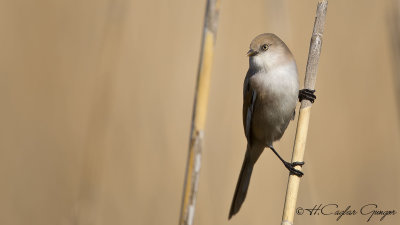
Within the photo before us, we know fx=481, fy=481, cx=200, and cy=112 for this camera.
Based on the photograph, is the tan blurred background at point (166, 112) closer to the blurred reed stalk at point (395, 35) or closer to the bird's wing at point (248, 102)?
the bird's wing at point (248, 102)

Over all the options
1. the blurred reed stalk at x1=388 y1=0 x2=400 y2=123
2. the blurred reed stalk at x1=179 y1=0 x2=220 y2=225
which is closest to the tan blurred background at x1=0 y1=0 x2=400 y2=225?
the blurred reed stalk at x1=388 y1=0 x2=400 y2=123

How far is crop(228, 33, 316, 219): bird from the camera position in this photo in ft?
9.28

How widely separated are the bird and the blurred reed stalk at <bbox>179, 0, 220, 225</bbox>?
3.23 feet

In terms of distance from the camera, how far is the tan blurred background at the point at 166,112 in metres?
3.48

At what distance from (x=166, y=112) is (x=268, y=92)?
3.67ft

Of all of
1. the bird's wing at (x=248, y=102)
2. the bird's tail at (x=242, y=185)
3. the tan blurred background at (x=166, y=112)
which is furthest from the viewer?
the tan blurred background at (x=166, y=112)

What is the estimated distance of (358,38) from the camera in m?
3.87

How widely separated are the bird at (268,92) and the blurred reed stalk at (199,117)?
0.98 meters

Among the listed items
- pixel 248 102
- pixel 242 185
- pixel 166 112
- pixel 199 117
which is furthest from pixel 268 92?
pixel 199 117

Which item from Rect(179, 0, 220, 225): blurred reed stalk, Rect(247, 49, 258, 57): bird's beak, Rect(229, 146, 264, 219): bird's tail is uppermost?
Rect(247, 49, 258, 57): bird's beak

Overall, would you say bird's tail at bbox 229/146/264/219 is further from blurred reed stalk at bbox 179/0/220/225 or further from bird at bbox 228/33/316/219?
blurred reed stalk at bbox 179/0/220/225

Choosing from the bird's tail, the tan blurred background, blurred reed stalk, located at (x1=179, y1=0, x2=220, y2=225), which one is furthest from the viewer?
the tan blurred background

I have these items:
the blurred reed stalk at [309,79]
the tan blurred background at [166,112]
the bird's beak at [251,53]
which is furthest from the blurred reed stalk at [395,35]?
the tan blurred background at [166,112]

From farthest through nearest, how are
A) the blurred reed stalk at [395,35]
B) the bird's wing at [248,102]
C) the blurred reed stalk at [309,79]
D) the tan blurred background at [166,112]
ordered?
the tan blurred background at [166,112] → the bird's wing at [248,102] → the blurred reed stalk at [395,35] → the blurred reed stalk at [309,79]
